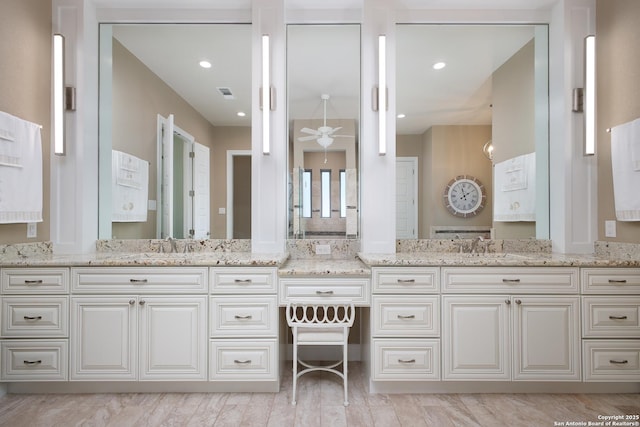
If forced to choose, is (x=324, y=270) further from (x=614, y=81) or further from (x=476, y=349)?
(x=614, y=81)

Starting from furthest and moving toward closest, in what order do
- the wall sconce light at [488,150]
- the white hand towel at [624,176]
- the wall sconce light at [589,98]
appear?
the wall sconce light at [488,150], the wall sconce light at [589,98], the white hand towel at [624,176]

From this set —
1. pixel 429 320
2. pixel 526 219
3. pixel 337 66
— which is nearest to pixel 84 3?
pixel 337 66

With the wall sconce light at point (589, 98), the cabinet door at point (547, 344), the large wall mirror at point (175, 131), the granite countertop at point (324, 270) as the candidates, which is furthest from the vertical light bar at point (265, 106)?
the wall sconce light at point (589, 98)

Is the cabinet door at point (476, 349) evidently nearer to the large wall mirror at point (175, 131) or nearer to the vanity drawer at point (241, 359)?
the vanity drawer at point (241, 359)

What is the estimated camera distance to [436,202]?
9.49 ft

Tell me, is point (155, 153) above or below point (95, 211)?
above

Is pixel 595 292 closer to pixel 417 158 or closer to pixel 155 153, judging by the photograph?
pixel 417 158

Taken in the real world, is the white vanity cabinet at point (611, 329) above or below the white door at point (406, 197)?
below

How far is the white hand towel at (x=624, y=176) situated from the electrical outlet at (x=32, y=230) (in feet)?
13.3

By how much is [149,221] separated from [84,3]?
1.72 meters

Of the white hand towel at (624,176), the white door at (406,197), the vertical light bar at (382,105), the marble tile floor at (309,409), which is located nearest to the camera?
the marble tile floor at (309,409)

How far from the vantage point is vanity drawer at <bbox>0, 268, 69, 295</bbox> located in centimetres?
214

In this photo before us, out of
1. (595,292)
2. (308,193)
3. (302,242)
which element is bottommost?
(595,292)

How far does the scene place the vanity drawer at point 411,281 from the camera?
7.13ft
